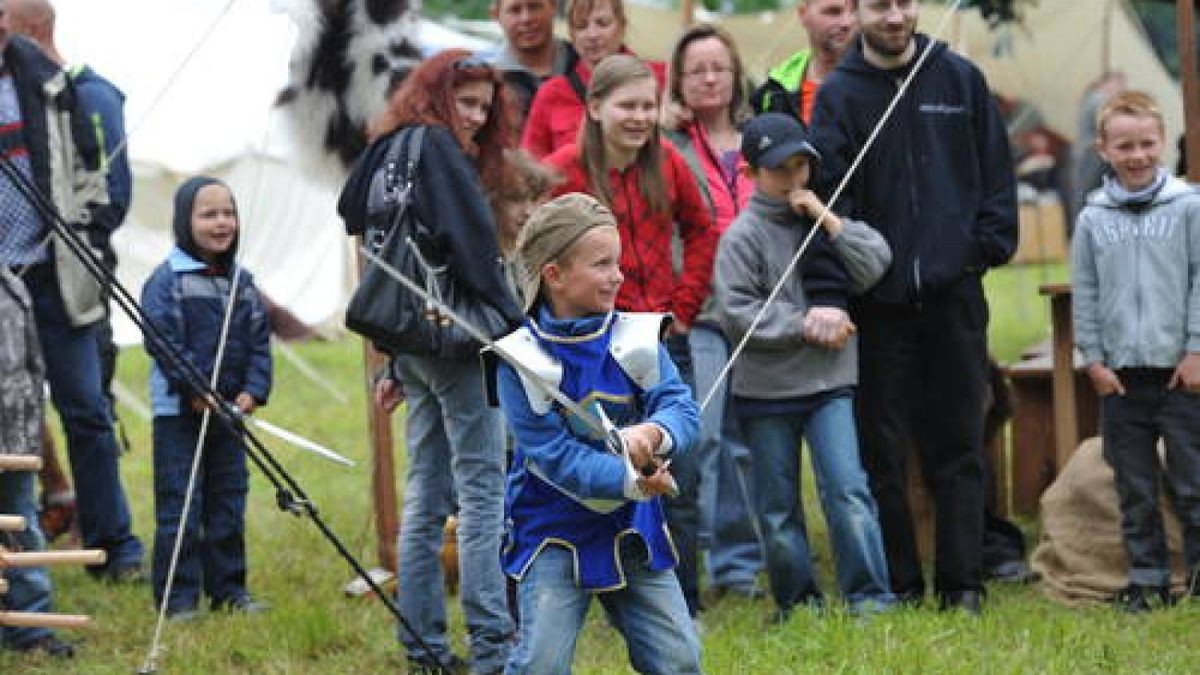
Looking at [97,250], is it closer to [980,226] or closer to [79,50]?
[980,226]

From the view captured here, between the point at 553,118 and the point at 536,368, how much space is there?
8.45 ft

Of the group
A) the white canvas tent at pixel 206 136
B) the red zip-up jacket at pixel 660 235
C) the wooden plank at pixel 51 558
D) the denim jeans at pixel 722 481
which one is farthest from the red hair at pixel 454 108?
the white canvas tent at pixel 206 136

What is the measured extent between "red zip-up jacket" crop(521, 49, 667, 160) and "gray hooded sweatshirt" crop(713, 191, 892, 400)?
29.5 inches

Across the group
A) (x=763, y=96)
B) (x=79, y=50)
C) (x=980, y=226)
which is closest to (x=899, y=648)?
(x=980, y=226)

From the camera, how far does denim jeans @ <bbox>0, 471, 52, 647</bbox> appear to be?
641cm

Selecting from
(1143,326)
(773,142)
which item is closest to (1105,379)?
(1143,326)

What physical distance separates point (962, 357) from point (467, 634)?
1.69m

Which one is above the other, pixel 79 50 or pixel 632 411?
pixel 79 50

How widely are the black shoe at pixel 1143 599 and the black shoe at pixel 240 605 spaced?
8.89 feet

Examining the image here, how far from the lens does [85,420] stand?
737 centimetres

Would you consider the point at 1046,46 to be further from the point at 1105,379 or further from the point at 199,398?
the point at 199,398

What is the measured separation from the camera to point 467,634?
6.40m

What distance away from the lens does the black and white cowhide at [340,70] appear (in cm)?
718

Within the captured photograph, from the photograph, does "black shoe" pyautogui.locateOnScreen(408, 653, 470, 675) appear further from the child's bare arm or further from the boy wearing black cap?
the child's bare arm
